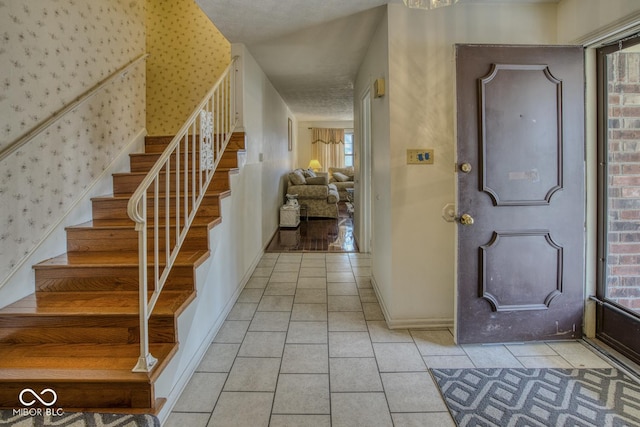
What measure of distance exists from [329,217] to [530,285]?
17.4ft

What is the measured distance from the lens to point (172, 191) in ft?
8.81

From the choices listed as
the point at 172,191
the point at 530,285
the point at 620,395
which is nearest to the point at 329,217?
the point at 172,191

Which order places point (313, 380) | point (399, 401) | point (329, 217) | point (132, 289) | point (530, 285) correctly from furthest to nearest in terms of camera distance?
1. point (329, 217)
2. point (530, 285)
3. point (132, 289)
4. point (313, 380)
5. point (399, 401)

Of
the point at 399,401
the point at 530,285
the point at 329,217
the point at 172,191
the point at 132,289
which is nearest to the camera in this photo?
the point at 399,401

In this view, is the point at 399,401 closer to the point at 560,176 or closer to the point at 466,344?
the point at 466,344

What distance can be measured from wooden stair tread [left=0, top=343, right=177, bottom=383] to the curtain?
30.4ft

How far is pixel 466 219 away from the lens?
2080 millimetres

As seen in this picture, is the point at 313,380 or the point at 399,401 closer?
the point at 399,401

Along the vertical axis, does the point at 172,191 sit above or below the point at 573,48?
below

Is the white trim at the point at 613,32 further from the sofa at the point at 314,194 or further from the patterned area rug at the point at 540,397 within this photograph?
the sofa at the point at 314,194

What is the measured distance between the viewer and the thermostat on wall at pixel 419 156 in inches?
92.9

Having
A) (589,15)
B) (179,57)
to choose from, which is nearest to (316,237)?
(179,57)

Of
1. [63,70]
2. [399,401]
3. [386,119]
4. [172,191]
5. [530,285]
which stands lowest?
[399,401]

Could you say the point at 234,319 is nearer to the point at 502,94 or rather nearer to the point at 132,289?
the point at 132,289
